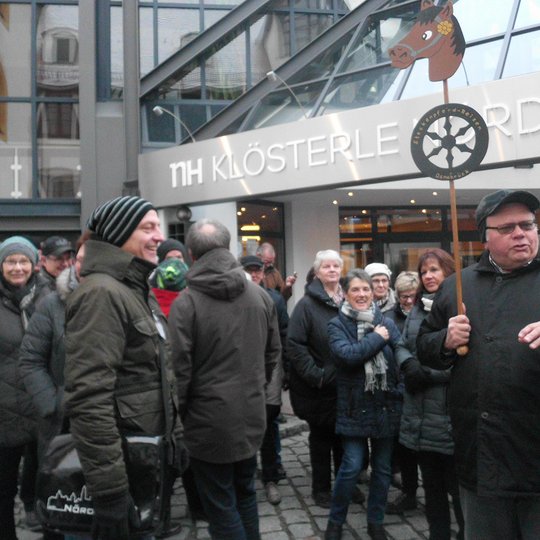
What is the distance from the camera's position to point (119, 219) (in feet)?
8.60

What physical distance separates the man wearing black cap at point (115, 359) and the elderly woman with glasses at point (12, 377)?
5.13 ft

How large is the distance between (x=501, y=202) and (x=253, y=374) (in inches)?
61.1

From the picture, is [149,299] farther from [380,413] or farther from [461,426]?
[380,413]

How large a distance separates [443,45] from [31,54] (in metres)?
10.6

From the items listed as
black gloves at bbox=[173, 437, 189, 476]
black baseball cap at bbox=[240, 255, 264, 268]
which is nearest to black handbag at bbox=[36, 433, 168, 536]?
black gloves at bbox=[173, 437, 189, 476]

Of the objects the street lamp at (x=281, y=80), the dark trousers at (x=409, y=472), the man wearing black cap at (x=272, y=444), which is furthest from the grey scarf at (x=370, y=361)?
the street lamp at (x=281, y=80)

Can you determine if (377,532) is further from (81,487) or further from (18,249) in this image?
(18,249)

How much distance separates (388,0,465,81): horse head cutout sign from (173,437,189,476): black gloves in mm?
2250

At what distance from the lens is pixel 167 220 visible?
1149 centimetres

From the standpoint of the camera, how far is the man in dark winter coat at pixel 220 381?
3.30m

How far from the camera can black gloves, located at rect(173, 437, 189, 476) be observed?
265 centimetres

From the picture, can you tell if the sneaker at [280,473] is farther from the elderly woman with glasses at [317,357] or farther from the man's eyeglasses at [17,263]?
the man's eyeglasses at [17,263]

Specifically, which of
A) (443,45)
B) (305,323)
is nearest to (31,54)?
(305,323)

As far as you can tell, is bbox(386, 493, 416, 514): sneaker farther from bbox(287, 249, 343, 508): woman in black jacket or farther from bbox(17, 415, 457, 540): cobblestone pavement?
bbox(287, 249, 343, 508): woman in black jacket
